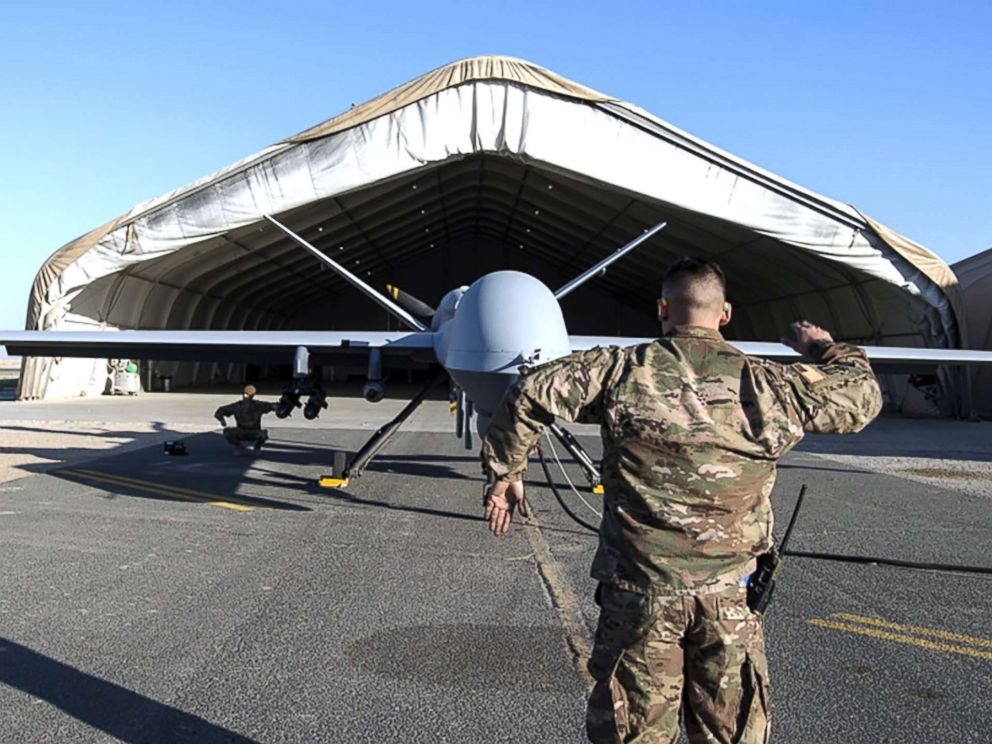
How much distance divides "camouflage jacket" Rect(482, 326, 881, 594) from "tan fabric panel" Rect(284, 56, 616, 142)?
58.4 feet

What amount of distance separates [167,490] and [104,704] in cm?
660

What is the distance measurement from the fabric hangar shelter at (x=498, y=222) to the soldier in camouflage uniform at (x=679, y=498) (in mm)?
17857

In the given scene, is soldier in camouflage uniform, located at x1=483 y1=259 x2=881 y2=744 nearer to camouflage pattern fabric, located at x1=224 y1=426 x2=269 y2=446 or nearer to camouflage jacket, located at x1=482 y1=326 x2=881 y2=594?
camouflage jacket, located at x1=482 y1=326 x2=881 y2=594

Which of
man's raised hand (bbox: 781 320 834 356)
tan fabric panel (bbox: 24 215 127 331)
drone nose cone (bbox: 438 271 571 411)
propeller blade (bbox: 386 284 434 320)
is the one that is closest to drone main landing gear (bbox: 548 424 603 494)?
propeller blade (bbox: 386 284 434 320)

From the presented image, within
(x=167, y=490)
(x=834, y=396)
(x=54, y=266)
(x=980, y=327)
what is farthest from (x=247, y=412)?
(x=980, y=327)

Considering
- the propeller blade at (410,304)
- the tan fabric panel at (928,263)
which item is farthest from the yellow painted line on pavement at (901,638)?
the tan fabric panel at (928,263)

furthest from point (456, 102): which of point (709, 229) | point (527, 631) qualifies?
point (527, 631)

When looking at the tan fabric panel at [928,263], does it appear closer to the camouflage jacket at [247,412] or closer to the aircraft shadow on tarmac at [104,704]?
the camouflage jacket at [247,412]

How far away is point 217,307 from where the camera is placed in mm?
37312

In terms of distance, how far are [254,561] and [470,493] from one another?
4.01 m

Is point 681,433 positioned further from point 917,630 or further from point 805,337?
point 917,630

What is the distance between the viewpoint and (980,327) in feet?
89.1

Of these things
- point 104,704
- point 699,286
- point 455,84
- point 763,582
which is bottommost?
point 104,704

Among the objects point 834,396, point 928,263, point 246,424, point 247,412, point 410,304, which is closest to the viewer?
point 834,396
